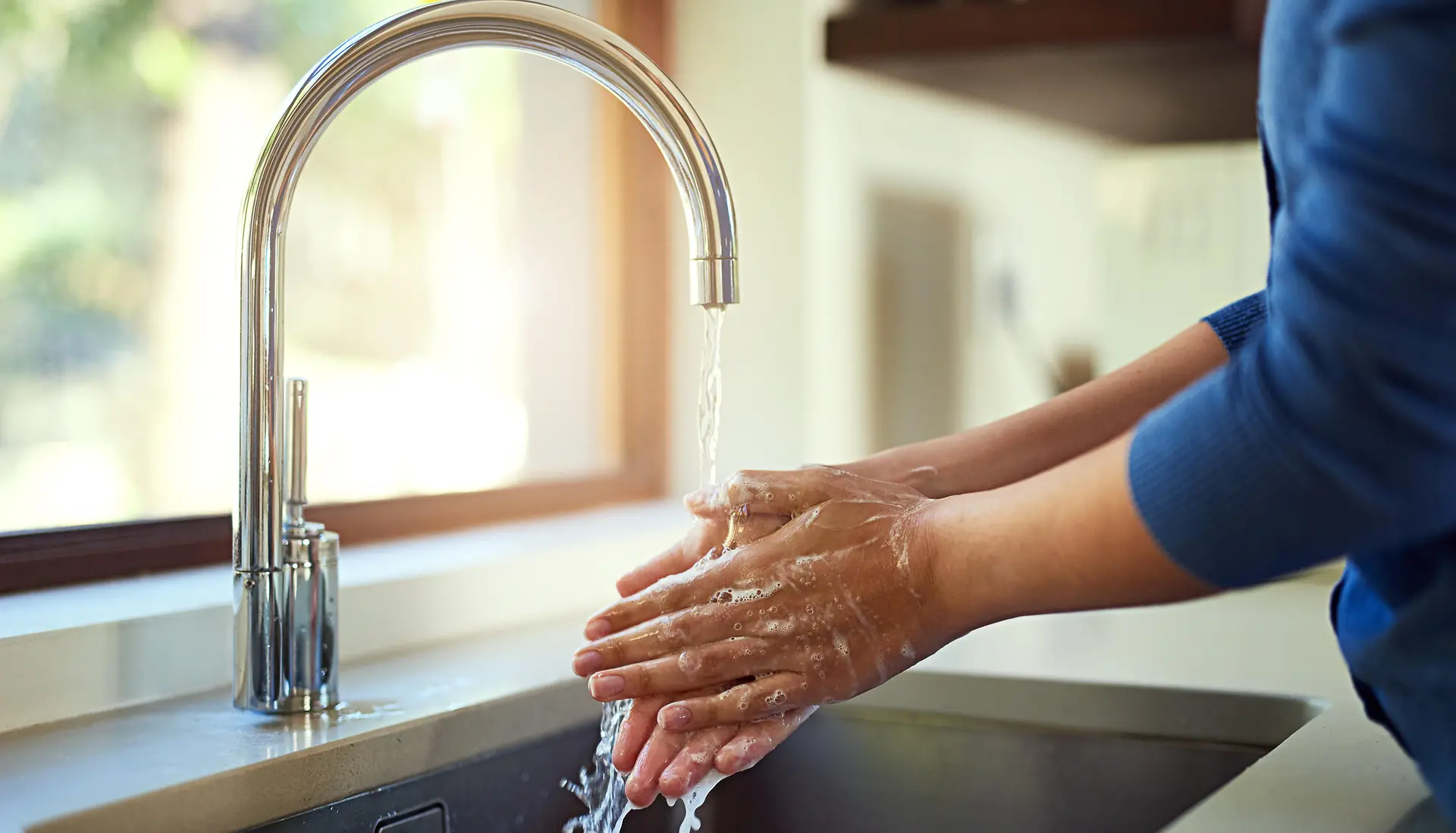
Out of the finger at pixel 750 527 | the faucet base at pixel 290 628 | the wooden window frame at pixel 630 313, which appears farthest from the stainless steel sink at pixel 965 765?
the wooden window frame at pixel 630 313

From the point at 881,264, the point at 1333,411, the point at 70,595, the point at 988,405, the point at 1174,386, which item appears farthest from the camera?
the point at 988,405

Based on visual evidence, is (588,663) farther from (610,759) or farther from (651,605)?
(610,759)

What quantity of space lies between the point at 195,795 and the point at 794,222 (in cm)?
100

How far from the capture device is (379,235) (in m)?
1.39

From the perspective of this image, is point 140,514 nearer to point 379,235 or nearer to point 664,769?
point 379,235

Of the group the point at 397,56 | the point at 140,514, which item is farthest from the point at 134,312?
the point at 397,56

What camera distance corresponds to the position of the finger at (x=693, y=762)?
749mm

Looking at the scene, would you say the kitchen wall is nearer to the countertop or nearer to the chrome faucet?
the countertop

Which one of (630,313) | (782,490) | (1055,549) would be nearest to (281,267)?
(782,490)

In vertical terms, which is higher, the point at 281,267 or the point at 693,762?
the point at 281,267

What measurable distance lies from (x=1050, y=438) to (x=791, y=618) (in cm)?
24

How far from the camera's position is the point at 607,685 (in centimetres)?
77

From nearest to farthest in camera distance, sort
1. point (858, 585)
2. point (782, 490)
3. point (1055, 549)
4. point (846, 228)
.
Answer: point (1055, 549) → point (858, 585) → point (782, 490) → point (846, 228)

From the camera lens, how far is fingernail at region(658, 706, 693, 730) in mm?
757
